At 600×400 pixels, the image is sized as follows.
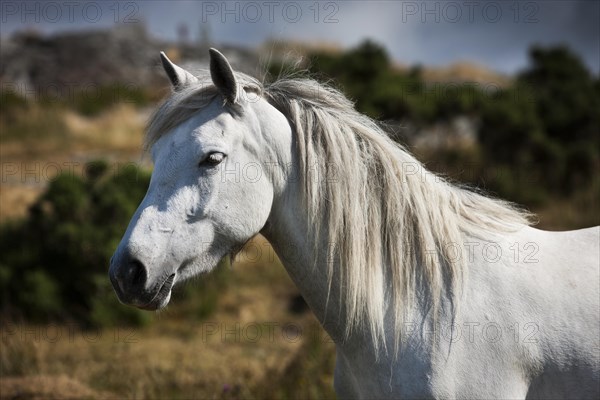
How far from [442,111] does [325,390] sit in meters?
10.6

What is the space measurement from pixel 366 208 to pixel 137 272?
867 millimetres

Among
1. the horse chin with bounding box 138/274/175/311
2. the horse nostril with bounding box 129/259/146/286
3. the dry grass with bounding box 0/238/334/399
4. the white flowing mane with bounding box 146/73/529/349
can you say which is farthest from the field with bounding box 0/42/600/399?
the white flowing mane with bounding box 146/73/529/349

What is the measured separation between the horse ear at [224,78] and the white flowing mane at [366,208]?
0.05 meters

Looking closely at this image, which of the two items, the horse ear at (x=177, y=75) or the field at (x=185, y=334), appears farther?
the field at (x=185, y=334)

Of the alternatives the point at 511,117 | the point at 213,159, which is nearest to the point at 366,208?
the point at 213,159

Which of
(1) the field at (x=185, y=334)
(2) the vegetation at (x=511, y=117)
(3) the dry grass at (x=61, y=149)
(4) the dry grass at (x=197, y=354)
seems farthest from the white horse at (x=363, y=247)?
(2) the vegetation at (x=511, y=117)

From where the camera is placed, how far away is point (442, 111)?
44.4 feet

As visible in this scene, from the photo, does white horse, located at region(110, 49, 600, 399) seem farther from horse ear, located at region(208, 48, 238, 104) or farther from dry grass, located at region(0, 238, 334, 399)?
dry grass, located at region(0, 238, 334, 399)

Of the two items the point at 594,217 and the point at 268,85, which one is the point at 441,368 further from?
the point at 594,217

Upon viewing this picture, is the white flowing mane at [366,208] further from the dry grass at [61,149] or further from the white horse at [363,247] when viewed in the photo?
the dry grass at [61,149]

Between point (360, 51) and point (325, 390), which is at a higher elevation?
point (360, 51)

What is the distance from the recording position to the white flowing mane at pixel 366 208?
219cm

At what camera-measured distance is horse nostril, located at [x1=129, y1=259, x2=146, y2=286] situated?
1.97m

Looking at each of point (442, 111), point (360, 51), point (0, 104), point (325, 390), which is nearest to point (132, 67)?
point (0, 104)
